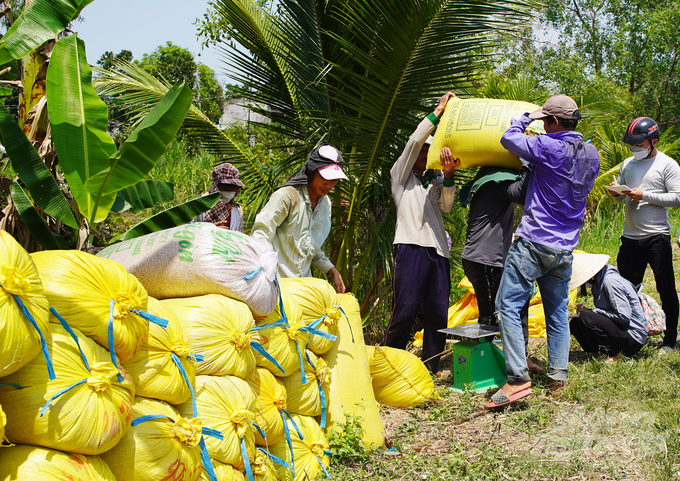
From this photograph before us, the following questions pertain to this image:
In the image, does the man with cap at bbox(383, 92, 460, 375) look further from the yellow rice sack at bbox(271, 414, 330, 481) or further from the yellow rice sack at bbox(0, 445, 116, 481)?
the yellow rice sack at bbox(0, 445, 116, 481)

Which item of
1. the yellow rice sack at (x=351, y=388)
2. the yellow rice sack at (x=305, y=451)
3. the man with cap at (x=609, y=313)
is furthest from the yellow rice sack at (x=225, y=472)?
the man with cap at (x=609, y=313)

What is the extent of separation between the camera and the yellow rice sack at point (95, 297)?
1.67 meters

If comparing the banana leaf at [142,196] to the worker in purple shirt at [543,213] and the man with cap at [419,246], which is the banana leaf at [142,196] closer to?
the man with cap at [419,246]

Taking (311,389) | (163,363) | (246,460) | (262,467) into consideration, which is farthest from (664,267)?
(163,363)

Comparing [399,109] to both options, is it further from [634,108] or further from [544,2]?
[634,108]

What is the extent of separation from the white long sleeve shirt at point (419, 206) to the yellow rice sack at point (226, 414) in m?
2.42

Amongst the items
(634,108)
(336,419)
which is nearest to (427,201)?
(336,419)

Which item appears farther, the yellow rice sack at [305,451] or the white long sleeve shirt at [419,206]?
the white long sleeve shirt at [419,206]

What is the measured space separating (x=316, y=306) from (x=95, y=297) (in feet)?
4.81

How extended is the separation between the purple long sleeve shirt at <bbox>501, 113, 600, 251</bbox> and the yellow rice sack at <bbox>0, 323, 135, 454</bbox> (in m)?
2.90

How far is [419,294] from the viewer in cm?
440

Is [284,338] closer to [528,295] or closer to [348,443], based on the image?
[348,443]

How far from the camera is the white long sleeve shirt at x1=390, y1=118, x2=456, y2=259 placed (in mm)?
4375

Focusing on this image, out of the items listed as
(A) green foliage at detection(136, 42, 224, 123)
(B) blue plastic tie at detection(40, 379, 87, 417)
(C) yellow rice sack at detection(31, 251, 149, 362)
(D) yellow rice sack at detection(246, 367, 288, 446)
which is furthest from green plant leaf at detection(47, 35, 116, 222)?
(A) green foliage at detection(136, 42, 224, 123)
